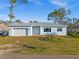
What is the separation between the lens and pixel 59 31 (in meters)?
50.7

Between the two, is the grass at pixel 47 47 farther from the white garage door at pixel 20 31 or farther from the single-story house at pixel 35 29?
the white garage door at pixel 20 31

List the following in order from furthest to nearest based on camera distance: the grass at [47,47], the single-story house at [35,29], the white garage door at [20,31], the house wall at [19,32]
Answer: the white garage door at [20,31] → the single-story house at [35,29] → the house wall at [19,32] → the grass at [47,47]

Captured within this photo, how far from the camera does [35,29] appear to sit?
50.6 meters

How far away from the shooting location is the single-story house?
4966cm

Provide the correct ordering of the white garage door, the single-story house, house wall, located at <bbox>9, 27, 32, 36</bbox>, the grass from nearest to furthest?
the grass
house wall, located at <bbox>9, 27, 32, 36</bbox>
the single-story house
the white garage door

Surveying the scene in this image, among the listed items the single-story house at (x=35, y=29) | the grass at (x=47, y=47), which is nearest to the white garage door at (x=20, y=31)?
the single-story house at (x=35, y=29)

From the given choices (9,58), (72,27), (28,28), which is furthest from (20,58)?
(72,27)

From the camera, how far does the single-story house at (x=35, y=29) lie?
4966 centimetres

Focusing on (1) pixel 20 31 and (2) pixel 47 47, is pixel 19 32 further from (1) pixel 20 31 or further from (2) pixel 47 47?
(2) pixel 47 47

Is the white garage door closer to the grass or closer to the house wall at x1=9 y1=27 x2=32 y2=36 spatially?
the house wall at x1=9 y1=27 x2=32 y2=36

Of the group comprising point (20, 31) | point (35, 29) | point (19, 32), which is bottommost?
point (19, 32)

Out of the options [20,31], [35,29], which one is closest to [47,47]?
[20,31]

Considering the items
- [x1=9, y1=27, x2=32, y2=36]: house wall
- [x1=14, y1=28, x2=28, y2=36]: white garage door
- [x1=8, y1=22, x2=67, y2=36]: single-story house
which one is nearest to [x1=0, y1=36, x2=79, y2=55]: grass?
[x1=9, y1=27, x2=32, y2=36]: house wall

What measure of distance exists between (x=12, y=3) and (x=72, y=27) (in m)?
23.3
